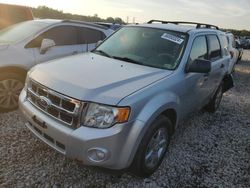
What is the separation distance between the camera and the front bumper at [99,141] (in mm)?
2756

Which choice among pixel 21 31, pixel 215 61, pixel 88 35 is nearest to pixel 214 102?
pixel 215 61

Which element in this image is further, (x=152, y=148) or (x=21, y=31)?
(x=21, y=31)

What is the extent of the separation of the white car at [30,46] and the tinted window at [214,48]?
8.93 feet

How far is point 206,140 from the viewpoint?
4.95 m

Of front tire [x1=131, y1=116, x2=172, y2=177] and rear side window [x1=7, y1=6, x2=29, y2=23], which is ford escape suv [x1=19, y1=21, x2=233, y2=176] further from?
rear side window [x1=7, y1=6, x2=29, y2=23]

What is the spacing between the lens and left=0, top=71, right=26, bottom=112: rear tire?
489 centimetres

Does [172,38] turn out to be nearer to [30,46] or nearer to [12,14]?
[30,46]

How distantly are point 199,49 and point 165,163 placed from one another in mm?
1866

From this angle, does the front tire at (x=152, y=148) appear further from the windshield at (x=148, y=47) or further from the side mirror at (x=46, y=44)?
the side mirror at (x=46, y=44)

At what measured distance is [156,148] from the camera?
3.52 metres

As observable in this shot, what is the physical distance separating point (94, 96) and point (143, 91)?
1.80 ft

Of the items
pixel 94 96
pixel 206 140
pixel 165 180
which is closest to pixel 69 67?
pixel 94 96

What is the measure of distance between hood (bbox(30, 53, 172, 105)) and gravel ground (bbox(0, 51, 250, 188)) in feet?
2.68

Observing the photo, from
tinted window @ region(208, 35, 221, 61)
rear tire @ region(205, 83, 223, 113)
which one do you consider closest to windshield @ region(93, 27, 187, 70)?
tinted window @ region(208, 35, 221, 61)
